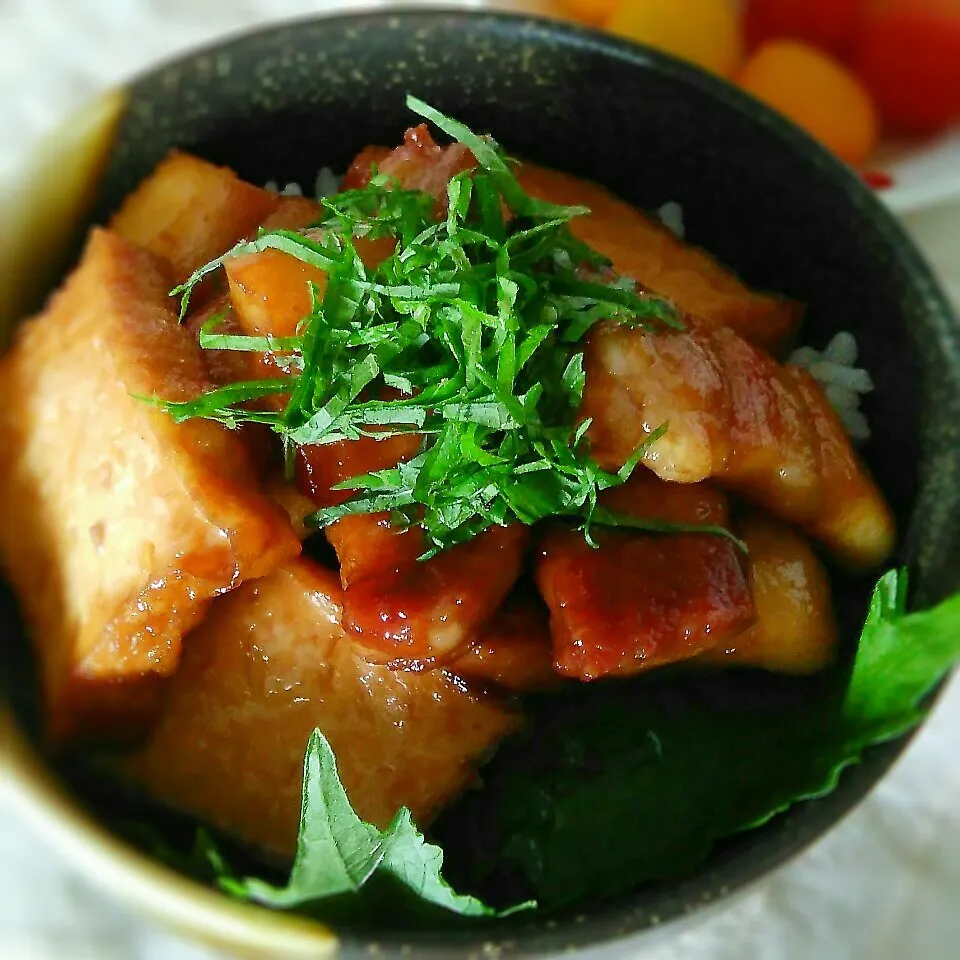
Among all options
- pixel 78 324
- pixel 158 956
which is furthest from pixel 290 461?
pixel 158 956

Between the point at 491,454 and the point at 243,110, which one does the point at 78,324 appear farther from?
the point at 491,454

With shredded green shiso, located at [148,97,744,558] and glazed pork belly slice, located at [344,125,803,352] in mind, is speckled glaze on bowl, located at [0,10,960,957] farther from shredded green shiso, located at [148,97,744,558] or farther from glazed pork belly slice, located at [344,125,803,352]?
shredded green shiso, located at [148,97,744,558]

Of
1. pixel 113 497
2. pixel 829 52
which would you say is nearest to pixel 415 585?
pixel 113 497

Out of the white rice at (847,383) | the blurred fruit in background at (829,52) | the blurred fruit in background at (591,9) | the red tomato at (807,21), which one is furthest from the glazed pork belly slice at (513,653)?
the red tomato at (807,21)

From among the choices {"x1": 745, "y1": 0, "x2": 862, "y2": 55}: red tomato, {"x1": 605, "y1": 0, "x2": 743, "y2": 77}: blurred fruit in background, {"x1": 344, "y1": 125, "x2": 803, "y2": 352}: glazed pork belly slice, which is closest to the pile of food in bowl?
{"x1": 344, "y1": 125, "x2": 803, "y2": 352}: glazed pork belly slice

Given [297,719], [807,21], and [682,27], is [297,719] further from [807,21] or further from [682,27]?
[807,21]
